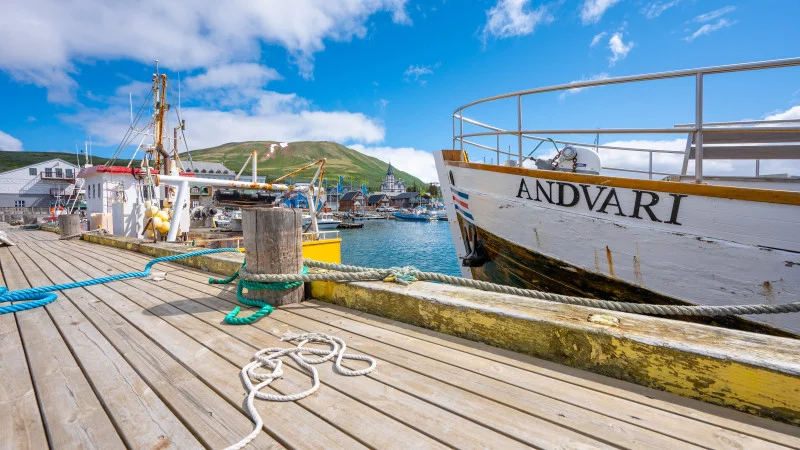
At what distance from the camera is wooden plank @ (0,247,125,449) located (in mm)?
1434

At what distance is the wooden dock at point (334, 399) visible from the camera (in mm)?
1405

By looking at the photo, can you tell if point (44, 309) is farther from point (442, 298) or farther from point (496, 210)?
point (496, 210)

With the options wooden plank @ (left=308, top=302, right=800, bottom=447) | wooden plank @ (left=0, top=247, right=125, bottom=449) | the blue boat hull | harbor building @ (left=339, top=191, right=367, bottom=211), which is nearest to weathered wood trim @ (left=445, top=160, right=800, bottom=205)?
wooden plank @ (left=308, top=302, right=800, bottom=447)

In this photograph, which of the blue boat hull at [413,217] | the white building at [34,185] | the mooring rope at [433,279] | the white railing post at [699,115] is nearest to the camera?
the mooring rope at [433,279]

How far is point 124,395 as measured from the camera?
68.4 inches

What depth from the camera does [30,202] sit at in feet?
180

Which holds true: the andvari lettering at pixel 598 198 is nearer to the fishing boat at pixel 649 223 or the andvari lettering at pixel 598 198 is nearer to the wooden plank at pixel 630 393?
the fishing boat at pixel 649 223

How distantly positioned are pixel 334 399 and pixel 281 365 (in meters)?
0.45

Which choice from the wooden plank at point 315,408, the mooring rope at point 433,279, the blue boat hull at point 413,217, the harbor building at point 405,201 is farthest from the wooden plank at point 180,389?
the harbor building at point 405,201

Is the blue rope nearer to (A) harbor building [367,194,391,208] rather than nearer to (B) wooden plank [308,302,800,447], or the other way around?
(B) wooden plank [308,302,800,447]

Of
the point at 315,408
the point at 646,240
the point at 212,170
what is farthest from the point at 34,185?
the point at 646,240

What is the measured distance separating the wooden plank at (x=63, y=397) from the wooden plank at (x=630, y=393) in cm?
145

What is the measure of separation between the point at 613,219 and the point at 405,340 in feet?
10.1

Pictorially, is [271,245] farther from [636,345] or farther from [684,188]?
[684,188]
